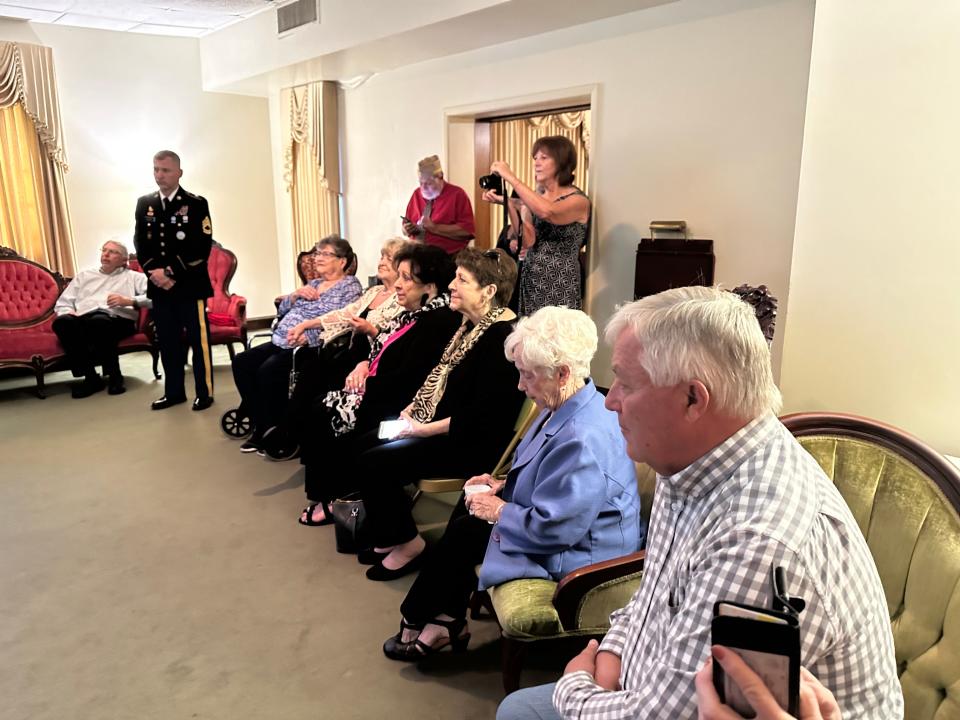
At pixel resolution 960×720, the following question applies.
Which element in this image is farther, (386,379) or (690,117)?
(690,117)

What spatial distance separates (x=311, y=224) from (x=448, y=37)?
311 centimetres

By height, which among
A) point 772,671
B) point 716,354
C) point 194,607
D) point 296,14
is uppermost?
point 296,14

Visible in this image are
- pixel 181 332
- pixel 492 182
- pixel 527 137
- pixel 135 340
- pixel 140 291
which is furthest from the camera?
pixel 527 137

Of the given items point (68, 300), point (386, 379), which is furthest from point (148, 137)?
point (386, 379)

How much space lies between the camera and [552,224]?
13.4ft

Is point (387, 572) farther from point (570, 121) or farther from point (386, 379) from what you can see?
point (570, 121)

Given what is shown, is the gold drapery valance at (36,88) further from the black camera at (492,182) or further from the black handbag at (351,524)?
the black handbag at (351,524)

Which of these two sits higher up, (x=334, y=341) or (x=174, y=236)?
(x=174, y=236)

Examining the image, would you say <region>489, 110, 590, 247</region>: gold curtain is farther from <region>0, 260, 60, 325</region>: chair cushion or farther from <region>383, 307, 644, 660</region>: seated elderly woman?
<region>383, 307, 644, 660</region>: seated elderly woman

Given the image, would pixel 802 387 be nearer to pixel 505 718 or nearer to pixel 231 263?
pixel 505 718

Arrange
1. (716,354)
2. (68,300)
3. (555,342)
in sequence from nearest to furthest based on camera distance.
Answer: (716,354)
(555,342)
(68,300)

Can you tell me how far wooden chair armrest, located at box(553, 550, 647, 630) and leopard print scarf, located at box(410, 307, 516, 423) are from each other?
118 centimetres

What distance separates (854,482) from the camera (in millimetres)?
1500

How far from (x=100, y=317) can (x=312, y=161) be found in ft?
8.87
